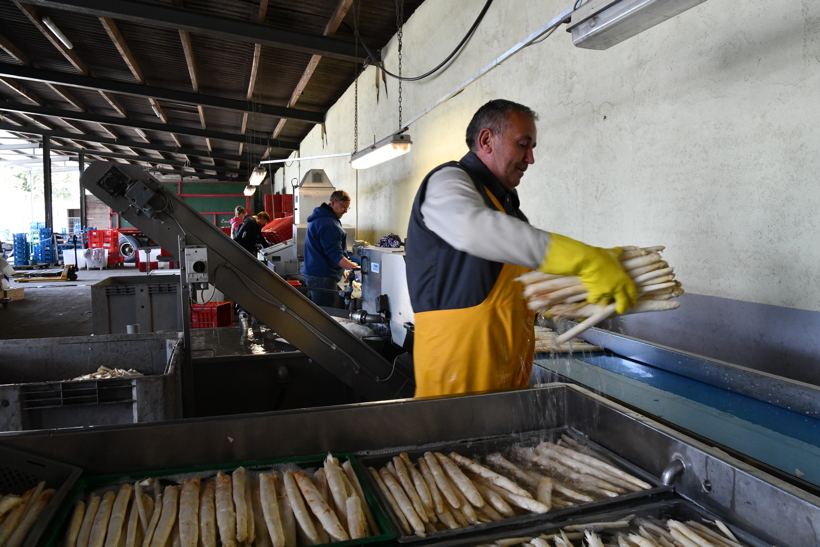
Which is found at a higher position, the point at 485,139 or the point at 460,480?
the point at 485,139

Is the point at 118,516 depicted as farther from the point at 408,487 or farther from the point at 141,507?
the point at 408,487

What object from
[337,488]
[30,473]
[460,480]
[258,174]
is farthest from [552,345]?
[258,174]

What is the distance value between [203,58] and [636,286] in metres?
9.66

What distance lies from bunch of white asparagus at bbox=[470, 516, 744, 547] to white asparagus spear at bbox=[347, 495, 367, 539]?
0.87ft

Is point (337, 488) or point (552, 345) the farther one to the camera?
point (552, 345)

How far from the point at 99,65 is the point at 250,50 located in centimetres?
350

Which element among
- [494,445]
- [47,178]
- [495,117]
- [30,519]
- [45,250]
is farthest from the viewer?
[45,250]

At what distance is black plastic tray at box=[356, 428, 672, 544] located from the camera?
3.54 feet

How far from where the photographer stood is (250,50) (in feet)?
28.4

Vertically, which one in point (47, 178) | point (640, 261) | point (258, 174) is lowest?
point (640, 261)

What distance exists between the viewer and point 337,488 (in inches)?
46.3

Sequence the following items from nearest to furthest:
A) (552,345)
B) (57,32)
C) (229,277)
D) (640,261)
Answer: (640,261) < (552,345) < (229,277) < (57,32)

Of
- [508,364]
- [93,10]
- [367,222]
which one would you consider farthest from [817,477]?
[367,222]

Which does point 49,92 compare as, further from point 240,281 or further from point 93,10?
point 240,281
